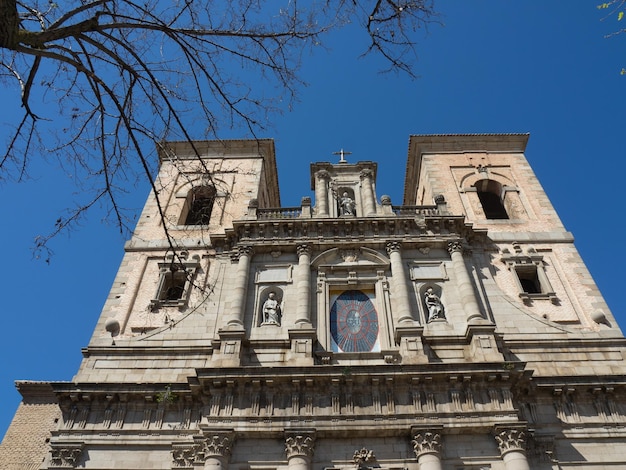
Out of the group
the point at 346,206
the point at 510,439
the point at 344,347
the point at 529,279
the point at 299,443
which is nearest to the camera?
the point at 510,439

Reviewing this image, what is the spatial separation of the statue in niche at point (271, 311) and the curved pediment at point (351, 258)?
6.00ft

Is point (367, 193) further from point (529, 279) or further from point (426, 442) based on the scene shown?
point (426, 442)

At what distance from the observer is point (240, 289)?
640 inches

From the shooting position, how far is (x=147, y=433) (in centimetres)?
1332

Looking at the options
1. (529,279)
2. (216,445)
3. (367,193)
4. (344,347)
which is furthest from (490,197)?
(216,445)

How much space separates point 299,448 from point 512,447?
4.75 m

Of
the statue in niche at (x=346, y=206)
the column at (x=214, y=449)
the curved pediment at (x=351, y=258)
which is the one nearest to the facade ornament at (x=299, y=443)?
the column at (x=214, y=449)

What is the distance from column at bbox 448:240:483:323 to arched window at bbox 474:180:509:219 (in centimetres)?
527

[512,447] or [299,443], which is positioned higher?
[299,443]

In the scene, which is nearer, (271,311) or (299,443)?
(299,443)

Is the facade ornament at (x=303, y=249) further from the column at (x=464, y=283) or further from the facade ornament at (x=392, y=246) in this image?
the column at (x=464, y=283)

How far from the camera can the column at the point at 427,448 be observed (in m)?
11.9

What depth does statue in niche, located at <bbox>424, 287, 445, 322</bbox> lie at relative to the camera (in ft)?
51.4

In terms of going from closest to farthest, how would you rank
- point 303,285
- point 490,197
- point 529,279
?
point 303,285, point 529,279, point 490,197
